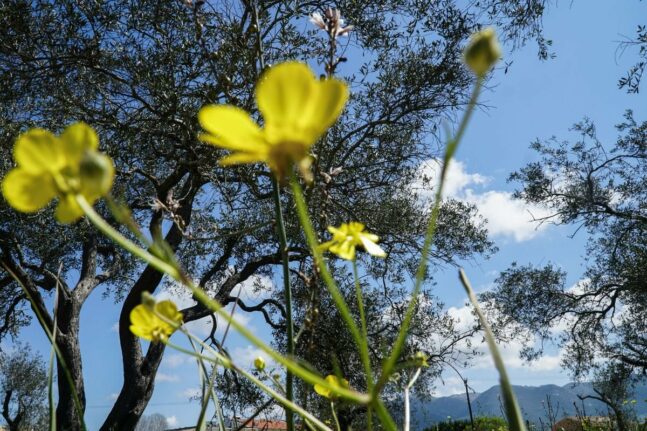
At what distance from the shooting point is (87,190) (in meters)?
0.46

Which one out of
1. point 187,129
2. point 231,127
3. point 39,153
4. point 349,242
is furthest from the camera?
point 187,129

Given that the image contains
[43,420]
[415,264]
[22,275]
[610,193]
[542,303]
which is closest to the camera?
[22,275]

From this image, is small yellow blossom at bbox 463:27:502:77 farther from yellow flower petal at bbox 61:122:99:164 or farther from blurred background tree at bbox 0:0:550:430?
blurred background tree at bbox 0:0:550:430

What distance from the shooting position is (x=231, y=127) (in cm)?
40

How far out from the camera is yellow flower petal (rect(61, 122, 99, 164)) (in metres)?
0.48

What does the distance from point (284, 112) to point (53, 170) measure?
245mm

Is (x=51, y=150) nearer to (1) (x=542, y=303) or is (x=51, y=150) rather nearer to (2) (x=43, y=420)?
(1) (x=542, y=303)

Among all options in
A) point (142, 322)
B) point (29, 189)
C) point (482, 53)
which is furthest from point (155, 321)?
point (482, 53)

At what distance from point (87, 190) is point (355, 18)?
23.0 feet

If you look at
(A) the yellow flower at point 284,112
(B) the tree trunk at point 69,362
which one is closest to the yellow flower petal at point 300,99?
(A) the yellow flower at point 284,112

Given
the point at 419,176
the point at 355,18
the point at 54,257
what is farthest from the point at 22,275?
the point at 419,176

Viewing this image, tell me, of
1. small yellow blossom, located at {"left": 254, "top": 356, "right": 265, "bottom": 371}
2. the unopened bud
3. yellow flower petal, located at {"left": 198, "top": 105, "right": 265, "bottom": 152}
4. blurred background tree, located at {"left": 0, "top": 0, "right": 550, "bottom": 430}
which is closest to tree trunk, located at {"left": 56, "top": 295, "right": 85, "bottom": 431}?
blurred background tree, located at {"left": 0, "top": 0, "right": 550, "bottom": 430}

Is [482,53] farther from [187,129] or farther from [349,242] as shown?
[187,129]

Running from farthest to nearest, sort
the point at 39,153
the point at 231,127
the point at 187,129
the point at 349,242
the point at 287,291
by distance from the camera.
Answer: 1. the point at 187,129
2. the point at 349,242
3. the point at 287,291
4. the point at 39,153
5. the point at 231,127
